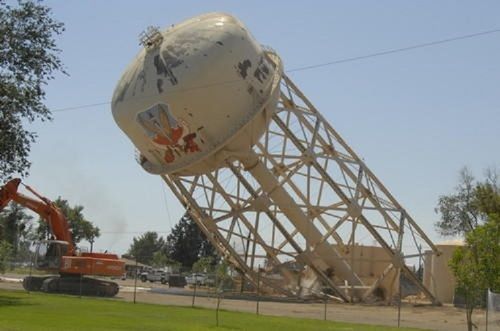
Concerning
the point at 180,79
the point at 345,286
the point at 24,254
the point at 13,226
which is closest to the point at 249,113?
the point at 180,79

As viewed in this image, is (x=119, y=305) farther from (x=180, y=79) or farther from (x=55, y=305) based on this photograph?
(x=180, y=79)

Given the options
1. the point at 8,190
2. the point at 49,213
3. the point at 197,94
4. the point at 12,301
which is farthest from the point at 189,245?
the point at 12,301

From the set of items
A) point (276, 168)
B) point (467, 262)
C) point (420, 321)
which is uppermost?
point (276, 168)

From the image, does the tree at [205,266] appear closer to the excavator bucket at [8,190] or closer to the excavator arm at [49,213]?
the excavator arm at [49,213]

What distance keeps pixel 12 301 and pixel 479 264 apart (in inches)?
734

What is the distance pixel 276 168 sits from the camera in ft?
156

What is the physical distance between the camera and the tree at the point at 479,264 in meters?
25.5

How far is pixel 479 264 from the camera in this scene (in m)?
25.6

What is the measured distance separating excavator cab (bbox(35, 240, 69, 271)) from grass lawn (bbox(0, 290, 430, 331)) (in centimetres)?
725

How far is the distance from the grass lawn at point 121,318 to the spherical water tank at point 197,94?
29.6 ft

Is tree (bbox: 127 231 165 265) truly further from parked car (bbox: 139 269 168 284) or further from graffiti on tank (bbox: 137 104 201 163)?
graffiti on tank (bbox: 137 104 201 163)

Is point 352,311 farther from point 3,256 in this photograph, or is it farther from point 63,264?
point 3,256

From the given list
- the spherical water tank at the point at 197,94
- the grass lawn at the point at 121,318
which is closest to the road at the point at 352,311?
the grass lawn at the point at 121,318

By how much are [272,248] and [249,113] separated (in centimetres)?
1052
